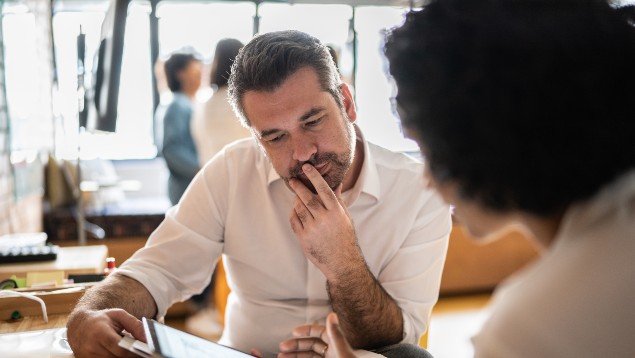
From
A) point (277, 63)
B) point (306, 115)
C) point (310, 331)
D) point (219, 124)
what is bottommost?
point (310, 331)

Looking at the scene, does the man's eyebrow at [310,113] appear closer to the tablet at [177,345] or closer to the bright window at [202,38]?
the tablet at [177,345]

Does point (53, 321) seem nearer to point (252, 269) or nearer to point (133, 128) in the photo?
point (252, 269)

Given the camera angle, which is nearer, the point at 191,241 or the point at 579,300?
the point at 579,300

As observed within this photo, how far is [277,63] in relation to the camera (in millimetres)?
1322

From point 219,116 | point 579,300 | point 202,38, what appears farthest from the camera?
point 202,38

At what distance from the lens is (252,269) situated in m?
1.53

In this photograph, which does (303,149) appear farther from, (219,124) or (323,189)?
(219,124)

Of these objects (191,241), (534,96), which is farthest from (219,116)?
(534,96)

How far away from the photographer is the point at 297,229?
135 centimetres

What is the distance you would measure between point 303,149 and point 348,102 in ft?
0.67

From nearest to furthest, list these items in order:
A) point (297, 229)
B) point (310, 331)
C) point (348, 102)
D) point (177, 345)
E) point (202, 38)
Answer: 1. point (177, 345)
2. point (310, 331)
3. point (297, 229)
4. point (348, 102)
5. point (202, 38)

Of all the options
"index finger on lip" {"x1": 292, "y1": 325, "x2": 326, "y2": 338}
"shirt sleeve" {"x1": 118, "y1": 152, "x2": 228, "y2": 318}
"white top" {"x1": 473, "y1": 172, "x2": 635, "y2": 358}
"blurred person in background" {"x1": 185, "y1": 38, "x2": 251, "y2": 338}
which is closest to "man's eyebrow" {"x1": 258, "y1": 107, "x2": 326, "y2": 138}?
"shirt sleeve" {"x1": 118, "y1": 152, "x2": 228, "y2": 318}

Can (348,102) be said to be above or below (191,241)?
above

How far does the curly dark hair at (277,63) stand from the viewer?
4.36 feet
